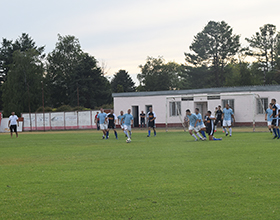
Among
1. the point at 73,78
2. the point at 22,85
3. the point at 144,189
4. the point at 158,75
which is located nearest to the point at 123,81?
the point at 158,75

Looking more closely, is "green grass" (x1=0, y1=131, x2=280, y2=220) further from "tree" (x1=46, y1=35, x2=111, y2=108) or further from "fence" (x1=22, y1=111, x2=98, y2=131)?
"tree" (x1=46, y1=35, x2=111, y2=108)

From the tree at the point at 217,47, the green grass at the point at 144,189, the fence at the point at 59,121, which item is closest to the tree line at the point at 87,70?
the tree at the point at 217,47

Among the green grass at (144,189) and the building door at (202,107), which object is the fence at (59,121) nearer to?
the building door at (202,107)

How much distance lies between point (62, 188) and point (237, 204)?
3.78m

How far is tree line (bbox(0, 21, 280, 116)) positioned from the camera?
3396 inches

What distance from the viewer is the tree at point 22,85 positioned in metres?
90.2

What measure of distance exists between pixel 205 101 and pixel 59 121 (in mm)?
19379

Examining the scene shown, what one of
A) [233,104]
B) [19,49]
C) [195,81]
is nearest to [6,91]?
[19,49]

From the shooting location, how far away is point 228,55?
87.8 meters

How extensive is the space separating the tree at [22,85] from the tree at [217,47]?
3400 centimetres

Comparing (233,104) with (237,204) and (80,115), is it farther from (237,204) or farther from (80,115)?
(237,204)

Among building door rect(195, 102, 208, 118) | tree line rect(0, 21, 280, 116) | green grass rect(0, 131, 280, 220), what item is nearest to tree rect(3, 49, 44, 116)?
tree line rect(0, 21, 280, 116)

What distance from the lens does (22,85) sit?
9169 cm

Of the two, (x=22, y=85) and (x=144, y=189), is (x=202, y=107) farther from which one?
(x=22, y=85)
